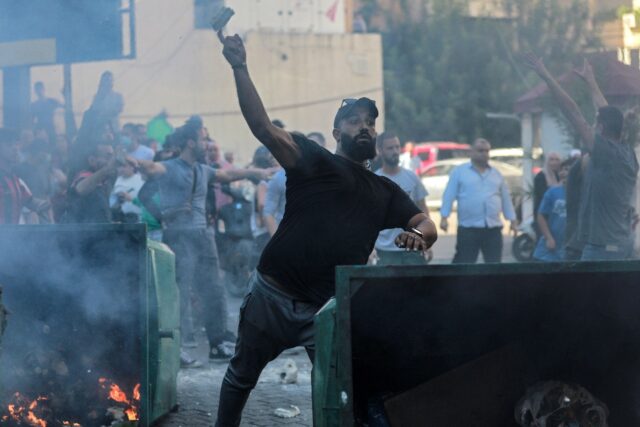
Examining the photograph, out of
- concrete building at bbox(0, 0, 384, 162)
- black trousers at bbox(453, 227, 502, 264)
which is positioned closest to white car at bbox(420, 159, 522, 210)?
concrete building at bbox(0, 0, 384, 162)

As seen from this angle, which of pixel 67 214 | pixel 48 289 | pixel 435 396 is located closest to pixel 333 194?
pixel 435 396

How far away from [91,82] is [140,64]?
3.10 m

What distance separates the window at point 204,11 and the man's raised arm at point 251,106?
47.6 feet

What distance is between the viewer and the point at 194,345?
33.7 feet

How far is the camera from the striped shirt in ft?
31.1

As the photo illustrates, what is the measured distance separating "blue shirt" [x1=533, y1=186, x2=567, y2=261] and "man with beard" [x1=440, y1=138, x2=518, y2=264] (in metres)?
0.55

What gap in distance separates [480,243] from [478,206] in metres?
0.35

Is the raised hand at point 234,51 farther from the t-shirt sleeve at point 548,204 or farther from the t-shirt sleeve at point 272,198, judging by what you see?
the t-shirt sleeve at point 548,204

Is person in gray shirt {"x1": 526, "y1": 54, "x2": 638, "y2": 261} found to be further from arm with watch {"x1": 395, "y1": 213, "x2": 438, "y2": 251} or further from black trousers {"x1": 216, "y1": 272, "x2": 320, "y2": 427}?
black trousers {"x1": 216, "y1": 272, "x2": 320, "y2": 427}

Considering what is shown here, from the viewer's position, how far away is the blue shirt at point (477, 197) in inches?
463

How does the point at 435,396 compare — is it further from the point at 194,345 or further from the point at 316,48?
the point at 316,48

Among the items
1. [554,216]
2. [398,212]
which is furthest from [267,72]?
→ [398,212]

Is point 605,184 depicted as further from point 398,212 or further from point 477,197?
point 477,197

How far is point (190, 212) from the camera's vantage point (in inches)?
400
